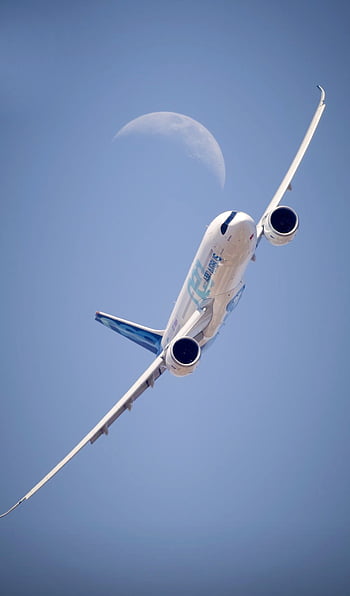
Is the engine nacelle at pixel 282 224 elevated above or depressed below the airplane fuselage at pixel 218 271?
above

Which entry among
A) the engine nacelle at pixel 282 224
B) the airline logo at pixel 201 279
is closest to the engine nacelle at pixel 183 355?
the airline logo at pixel 201 279

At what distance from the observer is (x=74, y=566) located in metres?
89.0

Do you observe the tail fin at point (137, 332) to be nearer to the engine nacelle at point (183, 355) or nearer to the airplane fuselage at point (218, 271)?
the airplane fuselage at point (218, 271)

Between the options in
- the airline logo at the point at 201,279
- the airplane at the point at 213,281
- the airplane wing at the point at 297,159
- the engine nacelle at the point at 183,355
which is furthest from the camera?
the airplane wing at the point at 297,159

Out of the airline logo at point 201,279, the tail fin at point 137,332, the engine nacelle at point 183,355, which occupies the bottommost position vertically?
the engine nacelle at point 183,355

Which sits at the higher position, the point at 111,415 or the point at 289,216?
the point at 289,216

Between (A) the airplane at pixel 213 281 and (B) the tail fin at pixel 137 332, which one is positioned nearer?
(A) the airplane at pixel 213 281

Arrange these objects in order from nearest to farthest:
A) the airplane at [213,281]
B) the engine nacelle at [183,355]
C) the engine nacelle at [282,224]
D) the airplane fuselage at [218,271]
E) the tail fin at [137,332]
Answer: the airplane fuselage at [218,271], the airplane at [213,281], the engine nacelle at [183,355], the engine nacelle at [282,224], the tail fin at [137,332]

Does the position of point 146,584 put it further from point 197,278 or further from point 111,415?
point 197,278

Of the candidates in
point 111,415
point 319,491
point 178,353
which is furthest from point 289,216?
point 319,491

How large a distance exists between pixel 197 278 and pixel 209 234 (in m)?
2.85

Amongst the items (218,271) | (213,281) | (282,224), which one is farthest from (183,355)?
(282,224)

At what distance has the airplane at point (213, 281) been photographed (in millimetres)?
26062

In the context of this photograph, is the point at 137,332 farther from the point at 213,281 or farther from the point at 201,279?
the point at 213,281
